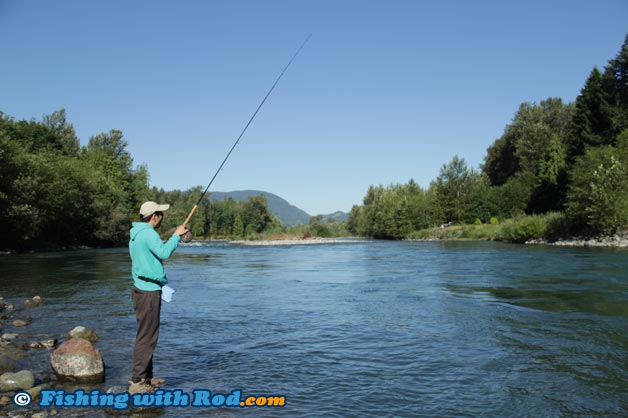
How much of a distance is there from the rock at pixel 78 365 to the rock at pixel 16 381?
0.38m

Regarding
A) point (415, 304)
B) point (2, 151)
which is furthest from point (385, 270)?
point (2, 151)

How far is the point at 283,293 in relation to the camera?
1561 centimetres

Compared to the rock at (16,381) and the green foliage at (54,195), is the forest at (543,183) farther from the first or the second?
the green foliage at (54,195)

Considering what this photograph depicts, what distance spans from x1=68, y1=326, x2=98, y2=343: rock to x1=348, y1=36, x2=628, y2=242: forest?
4023 centimetres

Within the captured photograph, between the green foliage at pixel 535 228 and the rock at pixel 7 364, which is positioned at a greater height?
the green foliage at pixel 535 228

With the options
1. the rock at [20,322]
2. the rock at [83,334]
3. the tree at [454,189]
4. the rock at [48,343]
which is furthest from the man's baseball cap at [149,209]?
the tree at [454,189]

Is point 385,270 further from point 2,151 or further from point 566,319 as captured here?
point 2,151

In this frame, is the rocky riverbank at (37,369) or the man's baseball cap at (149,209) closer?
the rocky riverbank at (37,369)

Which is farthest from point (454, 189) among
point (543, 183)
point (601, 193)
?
point (601, 193)

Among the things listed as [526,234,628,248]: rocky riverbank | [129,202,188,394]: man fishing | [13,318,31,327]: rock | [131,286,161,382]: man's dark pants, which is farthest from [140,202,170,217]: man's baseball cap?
[526,234,628,248]: rocky riverbank

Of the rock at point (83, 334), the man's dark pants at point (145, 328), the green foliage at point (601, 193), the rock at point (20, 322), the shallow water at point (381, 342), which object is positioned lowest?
the shallow water at point (381, 342)

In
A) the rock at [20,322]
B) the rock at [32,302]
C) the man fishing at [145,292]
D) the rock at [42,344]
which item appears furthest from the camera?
the rock at [32,302]

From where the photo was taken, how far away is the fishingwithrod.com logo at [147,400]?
18.6 ft

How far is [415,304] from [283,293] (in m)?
4.55
